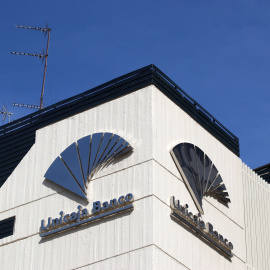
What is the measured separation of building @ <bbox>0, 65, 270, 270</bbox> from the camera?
3872 cm

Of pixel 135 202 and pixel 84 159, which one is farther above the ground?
pixel 84 159

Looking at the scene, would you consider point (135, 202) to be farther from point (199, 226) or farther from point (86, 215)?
point (199, 226)

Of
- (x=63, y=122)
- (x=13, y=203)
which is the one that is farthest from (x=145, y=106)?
(x=13, y=203)

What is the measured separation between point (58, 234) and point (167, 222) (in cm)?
543

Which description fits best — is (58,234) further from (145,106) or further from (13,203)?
(145,106)

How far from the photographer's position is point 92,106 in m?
43.2

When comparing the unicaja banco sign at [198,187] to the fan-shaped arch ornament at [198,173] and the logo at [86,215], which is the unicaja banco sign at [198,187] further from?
the logo at [86,215]

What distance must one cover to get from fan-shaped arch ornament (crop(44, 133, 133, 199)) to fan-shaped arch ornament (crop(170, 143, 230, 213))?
2.76 metres

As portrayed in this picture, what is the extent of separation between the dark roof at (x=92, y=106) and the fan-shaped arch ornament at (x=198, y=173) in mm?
2233

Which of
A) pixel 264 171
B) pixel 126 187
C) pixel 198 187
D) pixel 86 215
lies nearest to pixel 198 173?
pixel 198 187

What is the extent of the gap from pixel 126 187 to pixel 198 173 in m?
4.56

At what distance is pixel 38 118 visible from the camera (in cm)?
4566

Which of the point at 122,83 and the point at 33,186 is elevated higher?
the point at 122,83

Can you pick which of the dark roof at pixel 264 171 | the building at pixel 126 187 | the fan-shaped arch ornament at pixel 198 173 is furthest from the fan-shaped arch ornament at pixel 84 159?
the dark roof at pixel 264 171
